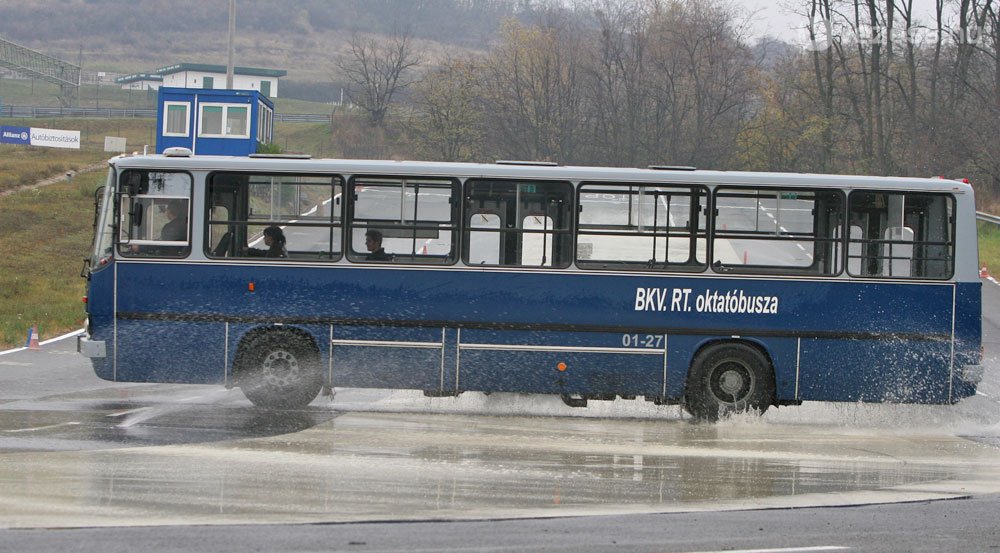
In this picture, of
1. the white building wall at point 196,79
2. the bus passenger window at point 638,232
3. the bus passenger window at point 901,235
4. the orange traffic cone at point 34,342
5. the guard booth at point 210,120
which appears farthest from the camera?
the white building wall at point 196,79

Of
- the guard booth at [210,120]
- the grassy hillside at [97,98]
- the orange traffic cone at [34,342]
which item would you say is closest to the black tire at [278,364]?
the orange traffic cone at [34,342]

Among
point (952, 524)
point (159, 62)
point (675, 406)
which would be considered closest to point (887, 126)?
point (675, 406)

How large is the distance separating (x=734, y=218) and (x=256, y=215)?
18.7ft

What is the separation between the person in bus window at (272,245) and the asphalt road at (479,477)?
1859 mm

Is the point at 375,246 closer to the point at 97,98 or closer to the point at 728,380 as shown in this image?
the point at 728,380

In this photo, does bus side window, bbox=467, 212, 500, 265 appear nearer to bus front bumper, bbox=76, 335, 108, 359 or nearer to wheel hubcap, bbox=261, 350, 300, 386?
wheel hubcap, bbox=261, 350, 300, 386

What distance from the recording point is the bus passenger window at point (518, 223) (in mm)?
13945

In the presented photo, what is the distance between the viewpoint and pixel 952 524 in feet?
29.1

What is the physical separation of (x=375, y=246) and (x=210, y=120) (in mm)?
34062

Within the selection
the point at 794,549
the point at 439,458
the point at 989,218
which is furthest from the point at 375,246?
the point at 989,218

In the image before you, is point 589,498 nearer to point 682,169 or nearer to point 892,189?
point 682,169

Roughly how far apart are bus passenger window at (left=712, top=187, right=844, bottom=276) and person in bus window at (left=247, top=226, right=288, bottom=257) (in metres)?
5.12

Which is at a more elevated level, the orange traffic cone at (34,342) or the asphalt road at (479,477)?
the orange traffic cone at (34,342)

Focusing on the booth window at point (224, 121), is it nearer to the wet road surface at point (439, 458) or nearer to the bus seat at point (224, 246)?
the wet road surface at point (439, 458)
